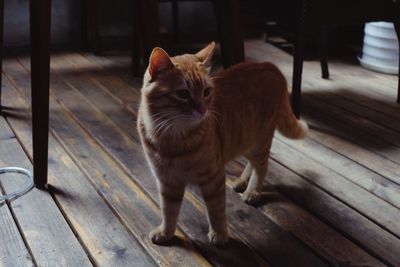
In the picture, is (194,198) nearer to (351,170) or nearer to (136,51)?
(351,170)

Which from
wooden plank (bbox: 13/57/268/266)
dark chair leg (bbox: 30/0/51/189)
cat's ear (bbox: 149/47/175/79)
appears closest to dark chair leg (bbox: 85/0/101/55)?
wooden plank (bbox: 13/57/268/266)

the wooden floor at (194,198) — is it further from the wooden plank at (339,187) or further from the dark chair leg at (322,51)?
the dark chair leg at (322,51)

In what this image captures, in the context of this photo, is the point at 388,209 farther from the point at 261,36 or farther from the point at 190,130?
the point at 261,36

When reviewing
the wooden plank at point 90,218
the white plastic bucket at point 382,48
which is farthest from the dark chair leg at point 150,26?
the white plastic bucket at point 382,48

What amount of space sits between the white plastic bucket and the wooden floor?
19.7 inches

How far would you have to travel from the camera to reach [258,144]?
4.63 ft

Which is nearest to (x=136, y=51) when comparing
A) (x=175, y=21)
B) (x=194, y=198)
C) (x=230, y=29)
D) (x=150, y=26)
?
(x=175, y=21)

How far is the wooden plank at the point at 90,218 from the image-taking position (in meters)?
1.15

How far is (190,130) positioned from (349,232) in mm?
525

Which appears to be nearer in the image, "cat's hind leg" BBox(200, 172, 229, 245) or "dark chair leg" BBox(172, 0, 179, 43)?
"cat's hind leg" BBox(200, 172, 229, 245)

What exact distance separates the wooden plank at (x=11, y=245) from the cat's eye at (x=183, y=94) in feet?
1.74

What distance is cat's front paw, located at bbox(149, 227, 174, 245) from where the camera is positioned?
47.2 inches

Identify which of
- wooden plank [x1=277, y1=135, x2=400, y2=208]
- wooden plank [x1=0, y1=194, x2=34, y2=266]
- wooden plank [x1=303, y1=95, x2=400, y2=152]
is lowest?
wooden plank [x1=0, y1=194, x2=34, y2=266]

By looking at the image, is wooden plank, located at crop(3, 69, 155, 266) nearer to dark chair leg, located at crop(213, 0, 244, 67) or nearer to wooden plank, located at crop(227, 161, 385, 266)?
wooden plank, located at crop(227, 161, 385, 266)
